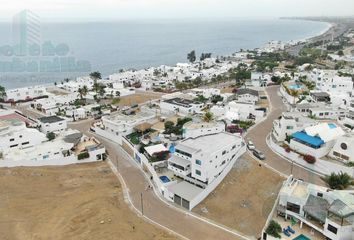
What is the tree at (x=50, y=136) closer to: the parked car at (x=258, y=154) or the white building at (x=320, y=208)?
the parked car at (x=258, y=154)

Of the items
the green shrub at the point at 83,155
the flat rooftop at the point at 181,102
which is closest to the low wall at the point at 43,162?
the green shrub at the point at 83,155

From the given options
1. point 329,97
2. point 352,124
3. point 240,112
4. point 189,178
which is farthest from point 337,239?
point 329,97

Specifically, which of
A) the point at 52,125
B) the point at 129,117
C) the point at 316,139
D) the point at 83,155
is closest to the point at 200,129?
the point at 316,139

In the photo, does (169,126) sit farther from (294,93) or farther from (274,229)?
(294,93)

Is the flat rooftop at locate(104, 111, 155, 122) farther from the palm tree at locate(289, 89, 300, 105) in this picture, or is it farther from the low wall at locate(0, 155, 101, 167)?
the palm tree at locate(289, 89, 300, 105)

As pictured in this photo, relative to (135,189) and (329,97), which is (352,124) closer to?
(329,97)

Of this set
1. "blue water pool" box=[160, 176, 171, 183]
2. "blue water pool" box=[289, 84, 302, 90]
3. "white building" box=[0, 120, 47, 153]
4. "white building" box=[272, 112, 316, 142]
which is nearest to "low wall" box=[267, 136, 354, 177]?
"white building" box=[272, 112, 316, 142]
